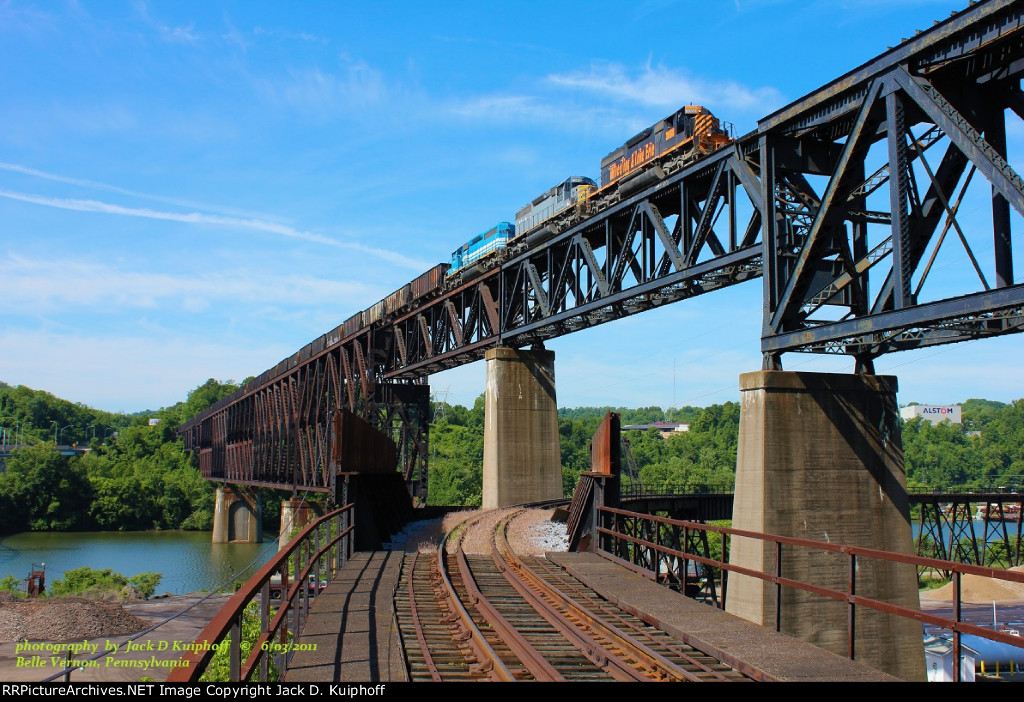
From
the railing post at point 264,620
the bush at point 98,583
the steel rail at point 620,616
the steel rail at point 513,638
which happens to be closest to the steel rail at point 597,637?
the steel rail at point 620,616

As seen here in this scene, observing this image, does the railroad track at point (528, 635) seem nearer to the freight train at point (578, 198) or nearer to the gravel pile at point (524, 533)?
the gravel pile at point (524, 533)

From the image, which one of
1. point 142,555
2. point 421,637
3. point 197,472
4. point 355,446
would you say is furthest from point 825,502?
point 197,472

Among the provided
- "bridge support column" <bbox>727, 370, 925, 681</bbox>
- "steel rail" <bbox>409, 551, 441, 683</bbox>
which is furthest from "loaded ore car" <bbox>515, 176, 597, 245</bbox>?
"steel rail" <bbox>409, 551, 441, 683</bbox>

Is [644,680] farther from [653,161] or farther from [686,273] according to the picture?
[653,161]

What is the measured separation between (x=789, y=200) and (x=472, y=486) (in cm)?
8619

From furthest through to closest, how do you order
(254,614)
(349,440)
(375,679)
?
(254,614) → (349,440) → (375,679)

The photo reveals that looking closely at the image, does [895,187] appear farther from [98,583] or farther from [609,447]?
[98,583]

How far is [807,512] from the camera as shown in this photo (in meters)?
16.0

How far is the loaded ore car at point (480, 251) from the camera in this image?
3634 cm

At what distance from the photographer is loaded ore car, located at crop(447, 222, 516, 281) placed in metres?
36.3

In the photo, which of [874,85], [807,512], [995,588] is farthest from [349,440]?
[995,588]

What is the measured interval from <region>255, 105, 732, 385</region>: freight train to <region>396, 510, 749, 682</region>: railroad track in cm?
1749

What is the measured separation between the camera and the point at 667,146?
96.4ft

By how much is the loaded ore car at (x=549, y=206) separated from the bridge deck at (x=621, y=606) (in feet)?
72.1
